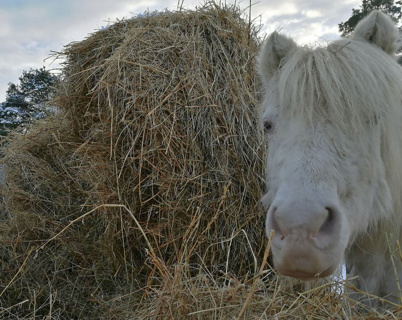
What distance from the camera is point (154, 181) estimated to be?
2846 mm

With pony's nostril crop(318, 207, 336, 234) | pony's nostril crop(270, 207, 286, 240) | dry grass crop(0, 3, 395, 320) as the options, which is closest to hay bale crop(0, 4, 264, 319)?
dry grass crop(0, 3, 395, 320)

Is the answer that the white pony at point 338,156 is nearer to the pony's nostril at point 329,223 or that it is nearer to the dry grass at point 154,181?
the pony's nostril at point 329,223

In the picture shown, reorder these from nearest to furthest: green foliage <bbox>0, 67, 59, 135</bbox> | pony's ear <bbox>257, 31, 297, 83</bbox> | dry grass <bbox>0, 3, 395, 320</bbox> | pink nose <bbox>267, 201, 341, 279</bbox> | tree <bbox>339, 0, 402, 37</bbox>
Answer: pink nose <bbox>267, 201, 341, 279</bbox> < pony's ear <bbox>257, 31, 297, 83</bbox> < dry grass <bbox>0, 3, 395, 320</bbox> < green foliage <bbox>0, 67, 59, 135</bbox> < tree <bbox>339, 0, 402, 37</bbox>

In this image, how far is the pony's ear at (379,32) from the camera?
202cm

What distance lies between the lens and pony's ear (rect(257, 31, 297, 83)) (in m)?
2.21

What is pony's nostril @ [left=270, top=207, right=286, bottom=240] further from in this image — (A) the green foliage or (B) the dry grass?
(A) the green foliage

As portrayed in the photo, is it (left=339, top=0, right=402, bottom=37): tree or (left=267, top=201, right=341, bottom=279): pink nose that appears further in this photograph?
(left=339, top=0, right=402, bottom=37): tree

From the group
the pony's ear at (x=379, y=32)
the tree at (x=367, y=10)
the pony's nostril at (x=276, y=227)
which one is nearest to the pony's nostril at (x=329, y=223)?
the pony's nostril at (x=276, y=227)

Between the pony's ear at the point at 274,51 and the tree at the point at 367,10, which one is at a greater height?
the tree at the point at 367,10

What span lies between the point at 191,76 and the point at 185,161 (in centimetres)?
70

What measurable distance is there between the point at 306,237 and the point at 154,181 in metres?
1.67

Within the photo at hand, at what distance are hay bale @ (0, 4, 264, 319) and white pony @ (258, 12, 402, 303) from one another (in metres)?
0.80

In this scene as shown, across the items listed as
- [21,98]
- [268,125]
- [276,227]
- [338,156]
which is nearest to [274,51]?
[268,125]

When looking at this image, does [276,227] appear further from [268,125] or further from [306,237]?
[268,125]
